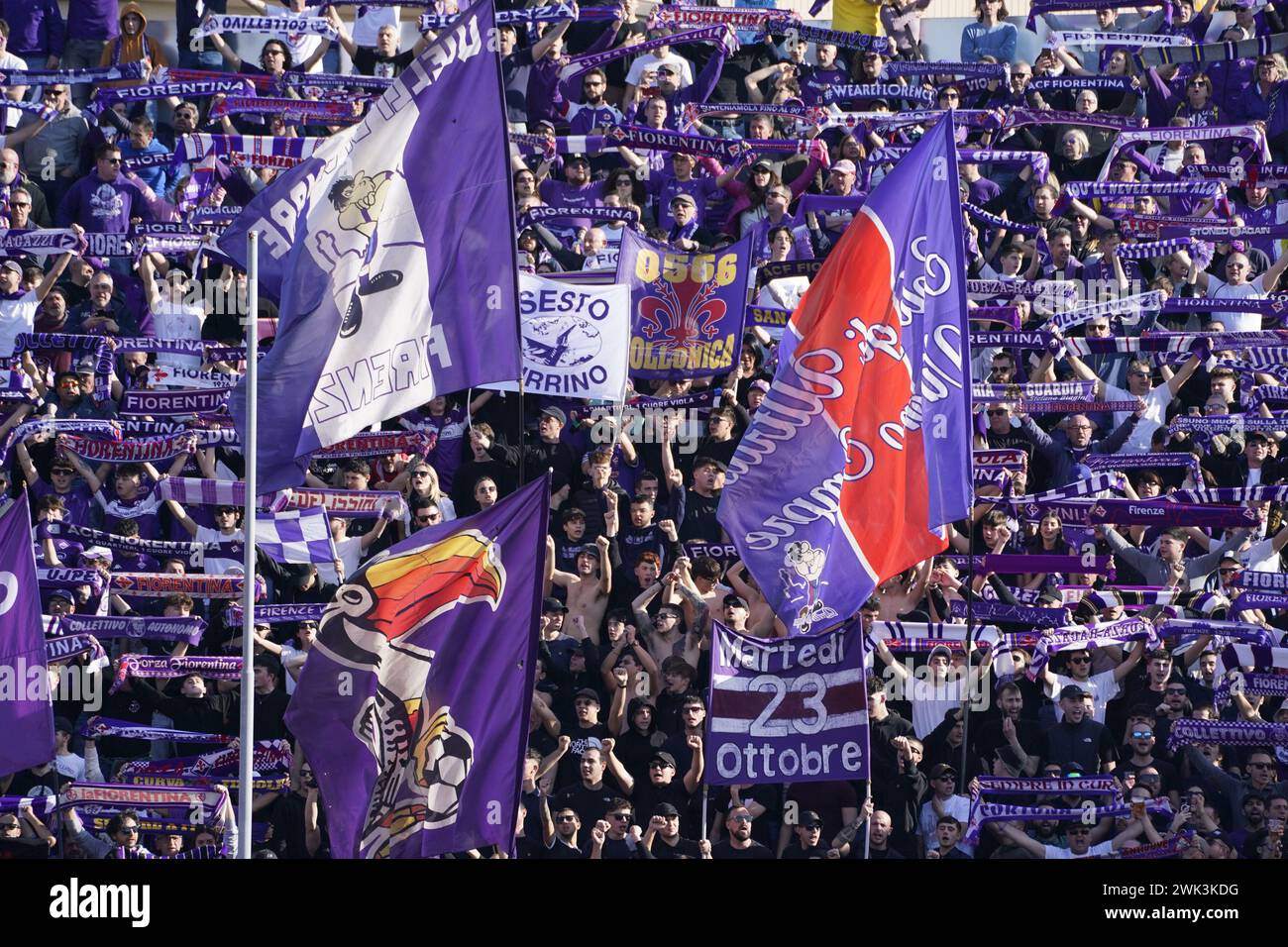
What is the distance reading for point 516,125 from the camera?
24.0m

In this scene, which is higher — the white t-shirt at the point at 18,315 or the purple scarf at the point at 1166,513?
the white t-shirt at the point at 18,315

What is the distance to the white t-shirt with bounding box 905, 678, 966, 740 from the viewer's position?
17219 millimetres

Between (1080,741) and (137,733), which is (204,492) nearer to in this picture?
(137,733)

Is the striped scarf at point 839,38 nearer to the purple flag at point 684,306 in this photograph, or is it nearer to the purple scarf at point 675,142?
the purple scarf at point 675,142

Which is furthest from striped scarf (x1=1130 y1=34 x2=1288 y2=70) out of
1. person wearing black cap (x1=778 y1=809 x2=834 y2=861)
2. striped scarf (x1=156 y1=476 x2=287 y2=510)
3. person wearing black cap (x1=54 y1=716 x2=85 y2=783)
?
person wearing black cap (x1=54 y1=716 x2=85 y2=783)

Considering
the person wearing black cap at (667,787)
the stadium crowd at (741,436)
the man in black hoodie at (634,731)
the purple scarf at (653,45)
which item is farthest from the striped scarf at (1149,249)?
the person wearing black cap at (667,787)

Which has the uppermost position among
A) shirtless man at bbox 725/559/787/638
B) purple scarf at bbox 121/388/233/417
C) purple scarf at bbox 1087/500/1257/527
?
purple scarf at bbox 121/388/233/417

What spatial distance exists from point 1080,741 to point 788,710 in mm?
Answer: 2444

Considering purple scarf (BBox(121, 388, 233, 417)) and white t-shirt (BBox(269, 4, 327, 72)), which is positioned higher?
white t-shirt (BBox(269, 4, 327, 72))

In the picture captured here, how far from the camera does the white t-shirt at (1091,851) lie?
1638cm

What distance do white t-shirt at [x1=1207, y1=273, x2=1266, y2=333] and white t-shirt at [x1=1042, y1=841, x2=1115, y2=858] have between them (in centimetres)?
591

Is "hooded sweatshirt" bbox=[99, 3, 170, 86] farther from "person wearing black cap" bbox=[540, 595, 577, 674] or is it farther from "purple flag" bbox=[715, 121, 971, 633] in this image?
"purple flag" bbox=[715, 121, 971, 633]

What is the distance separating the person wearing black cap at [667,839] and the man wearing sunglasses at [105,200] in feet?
26.8
